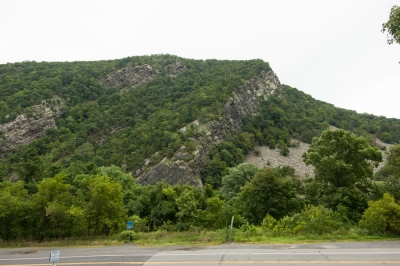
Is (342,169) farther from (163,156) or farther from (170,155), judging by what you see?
(163,156)

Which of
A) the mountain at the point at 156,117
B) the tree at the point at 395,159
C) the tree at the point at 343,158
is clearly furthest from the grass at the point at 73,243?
the mountain at the point at 156,117

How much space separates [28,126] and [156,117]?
159 ft

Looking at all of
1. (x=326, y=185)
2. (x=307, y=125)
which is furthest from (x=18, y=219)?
(x=307, y=125)

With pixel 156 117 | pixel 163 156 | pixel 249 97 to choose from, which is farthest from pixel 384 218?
pixel 249 97

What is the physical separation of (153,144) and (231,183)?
3803 centimetres

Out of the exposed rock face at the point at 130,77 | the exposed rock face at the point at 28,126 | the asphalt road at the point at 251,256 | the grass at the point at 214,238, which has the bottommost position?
the grass at the point at 214,238

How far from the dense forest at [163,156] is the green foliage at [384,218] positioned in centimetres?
7

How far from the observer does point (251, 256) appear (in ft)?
40.3

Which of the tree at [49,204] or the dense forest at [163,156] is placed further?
the dense forest at [163,156]

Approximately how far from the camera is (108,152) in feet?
314

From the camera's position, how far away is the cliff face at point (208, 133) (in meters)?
73.3

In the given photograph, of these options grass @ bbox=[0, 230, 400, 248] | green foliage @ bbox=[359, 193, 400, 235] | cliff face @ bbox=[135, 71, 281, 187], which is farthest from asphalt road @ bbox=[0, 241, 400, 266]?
cliff face @ bbox=[135, 71, 281, 187]

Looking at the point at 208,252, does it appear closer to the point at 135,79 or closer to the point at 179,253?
the point at 179,253

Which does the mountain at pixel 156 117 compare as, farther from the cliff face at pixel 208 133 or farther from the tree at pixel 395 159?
the tree at pixel 395 159
